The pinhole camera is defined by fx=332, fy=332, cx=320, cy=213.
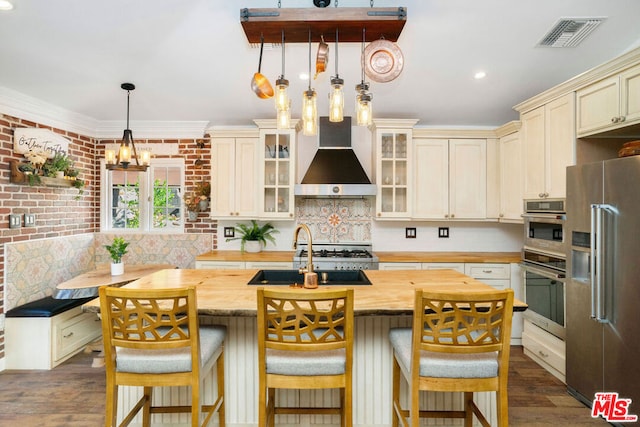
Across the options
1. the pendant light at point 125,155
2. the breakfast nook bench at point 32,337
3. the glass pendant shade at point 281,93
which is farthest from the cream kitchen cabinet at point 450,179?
the breakfast nook bench at point 32,337

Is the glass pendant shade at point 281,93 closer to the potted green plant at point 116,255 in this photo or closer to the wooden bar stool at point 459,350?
the wooden bar stool at point 459,350

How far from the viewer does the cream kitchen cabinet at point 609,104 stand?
A: 2.20 metres

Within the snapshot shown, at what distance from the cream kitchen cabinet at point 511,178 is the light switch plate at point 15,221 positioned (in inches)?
195

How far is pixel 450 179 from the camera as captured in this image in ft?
13.0

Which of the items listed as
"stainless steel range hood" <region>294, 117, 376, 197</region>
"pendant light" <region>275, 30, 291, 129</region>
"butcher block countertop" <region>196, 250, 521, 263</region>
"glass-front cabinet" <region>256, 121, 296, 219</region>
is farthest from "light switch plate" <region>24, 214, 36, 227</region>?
"pendant light" <region>275, 30, 291, 129</region>

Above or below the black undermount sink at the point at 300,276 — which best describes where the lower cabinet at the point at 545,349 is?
below

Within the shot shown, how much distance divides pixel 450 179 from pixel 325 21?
9.33 ft

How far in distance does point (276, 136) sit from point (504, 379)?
10.8 feet

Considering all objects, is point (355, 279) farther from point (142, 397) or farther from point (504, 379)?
point (142, 397)

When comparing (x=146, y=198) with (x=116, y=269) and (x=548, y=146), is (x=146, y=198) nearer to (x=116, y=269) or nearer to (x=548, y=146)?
(x=116, y=269)

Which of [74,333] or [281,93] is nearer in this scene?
[281,93]

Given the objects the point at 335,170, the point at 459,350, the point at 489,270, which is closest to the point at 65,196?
the point at 335,170

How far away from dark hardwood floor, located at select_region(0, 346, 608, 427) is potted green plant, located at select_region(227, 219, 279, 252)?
1881mm

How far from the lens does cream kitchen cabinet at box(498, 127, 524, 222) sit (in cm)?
353
